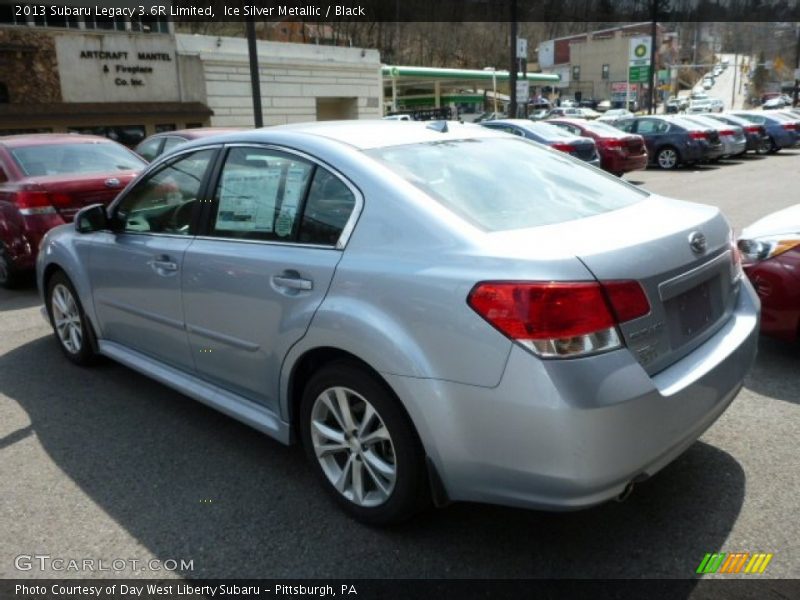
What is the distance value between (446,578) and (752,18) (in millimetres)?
64266

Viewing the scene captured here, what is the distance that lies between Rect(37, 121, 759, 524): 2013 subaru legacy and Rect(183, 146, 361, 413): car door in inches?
0.4

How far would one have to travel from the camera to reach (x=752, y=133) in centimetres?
2209

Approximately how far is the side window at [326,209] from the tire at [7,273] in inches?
210

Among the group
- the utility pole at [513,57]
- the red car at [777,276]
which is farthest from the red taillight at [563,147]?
the red car at [777,276]

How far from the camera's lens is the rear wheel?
61.5 ft

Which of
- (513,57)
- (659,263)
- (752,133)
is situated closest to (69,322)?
(659,263)

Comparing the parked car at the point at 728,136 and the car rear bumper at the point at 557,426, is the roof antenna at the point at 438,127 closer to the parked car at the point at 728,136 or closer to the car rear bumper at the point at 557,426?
the car rear bumper at the point at 557,426

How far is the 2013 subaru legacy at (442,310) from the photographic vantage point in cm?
216

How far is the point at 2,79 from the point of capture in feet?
84.2

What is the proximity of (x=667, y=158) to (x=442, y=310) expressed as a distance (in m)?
18.7

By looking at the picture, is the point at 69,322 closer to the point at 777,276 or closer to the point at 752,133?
the point at 777,276

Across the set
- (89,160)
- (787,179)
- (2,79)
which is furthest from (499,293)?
(2,79)

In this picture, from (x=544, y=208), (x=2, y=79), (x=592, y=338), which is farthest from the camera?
(x=2, y=79)

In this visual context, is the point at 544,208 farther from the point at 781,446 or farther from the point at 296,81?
the point at 296,81
